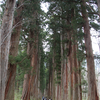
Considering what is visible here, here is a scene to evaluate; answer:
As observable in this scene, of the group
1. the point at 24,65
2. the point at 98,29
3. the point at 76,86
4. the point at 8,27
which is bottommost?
the point at 76,86

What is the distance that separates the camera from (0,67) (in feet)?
11.9

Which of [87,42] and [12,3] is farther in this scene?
[87,42]

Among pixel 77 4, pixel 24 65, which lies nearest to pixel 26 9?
pixel 77 4

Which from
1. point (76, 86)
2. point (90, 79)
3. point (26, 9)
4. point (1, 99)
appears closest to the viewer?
point (1, 99)

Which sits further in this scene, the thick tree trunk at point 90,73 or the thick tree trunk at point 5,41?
the thick tree trunk at point 90,73

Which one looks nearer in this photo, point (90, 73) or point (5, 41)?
point (5, 41)

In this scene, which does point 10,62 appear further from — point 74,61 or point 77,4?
point 77,4

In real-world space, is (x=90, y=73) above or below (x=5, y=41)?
below

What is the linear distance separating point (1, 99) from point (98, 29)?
817 centimetres

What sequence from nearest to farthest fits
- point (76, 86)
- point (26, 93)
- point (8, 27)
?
1. point (8, 27)
2. point (76, 86)
3. point (26, 93)

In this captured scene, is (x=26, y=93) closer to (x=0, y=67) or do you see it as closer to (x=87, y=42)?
(x=87, y=42)

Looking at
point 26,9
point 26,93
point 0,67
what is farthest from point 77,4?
point 26,93

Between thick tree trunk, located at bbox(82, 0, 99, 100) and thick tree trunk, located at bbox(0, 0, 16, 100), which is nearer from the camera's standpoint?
thick tree trunk, located at bbox(0, 0, 16, 100)

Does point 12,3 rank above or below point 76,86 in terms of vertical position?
above
